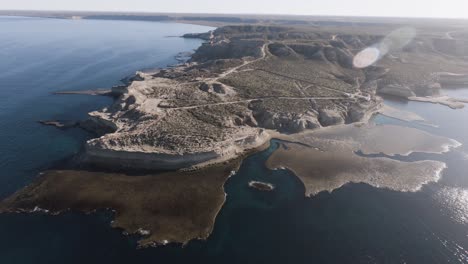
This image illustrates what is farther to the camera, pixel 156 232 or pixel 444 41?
pixel 444 41

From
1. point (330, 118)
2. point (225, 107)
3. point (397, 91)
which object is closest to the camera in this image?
point (330, 118)

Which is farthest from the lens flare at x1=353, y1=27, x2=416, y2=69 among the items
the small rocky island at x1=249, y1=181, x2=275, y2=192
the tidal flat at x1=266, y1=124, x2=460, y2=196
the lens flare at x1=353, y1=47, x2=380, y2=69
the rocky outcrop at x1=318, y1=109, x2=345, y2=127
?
the small rocky island at x1=249, y1=181, x2=275, y2=192

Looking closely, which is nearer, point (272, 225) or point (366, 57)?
point (272, 225)

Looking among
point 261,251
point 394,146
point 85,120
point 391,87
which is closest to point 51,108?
point 85,120

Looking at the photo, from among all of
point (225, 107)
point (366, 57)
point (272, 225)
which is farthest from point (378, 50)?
point (272, 225)

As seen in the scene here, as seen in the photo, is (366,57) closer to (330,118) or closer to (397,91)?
(397,91)

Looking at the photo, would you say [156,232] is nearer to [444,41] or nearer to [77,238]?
[77,238]

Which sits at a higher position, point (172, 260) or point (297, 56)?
point (297, 56)

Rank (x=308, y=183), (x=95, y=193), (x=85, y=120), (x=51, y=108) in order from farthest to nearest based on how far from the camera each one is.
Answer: (x=51, y=108) → (x=85, y=120) → (x=308, y=183) → (x=95, y=193)

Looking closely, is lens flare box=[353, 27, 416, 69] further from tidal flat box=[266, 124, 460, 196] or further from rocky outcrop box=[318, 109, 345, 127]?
tidal flat box=[266, 124, 460, 196]
